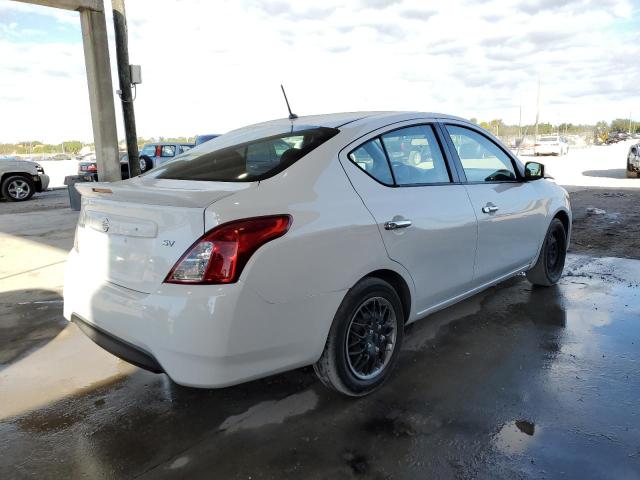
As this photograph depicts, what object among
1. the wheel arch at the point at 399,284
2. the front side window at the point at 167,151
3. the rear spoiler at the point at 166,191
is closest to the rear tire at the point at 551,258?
the wheel arch at the point at 399,284

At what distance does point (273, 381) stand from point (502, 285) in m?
2.93

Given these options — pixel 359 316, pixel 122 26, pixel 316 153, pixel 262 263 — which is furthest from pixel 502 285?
pixel 122 26

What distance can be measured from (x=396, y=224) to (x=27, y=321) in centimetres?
339

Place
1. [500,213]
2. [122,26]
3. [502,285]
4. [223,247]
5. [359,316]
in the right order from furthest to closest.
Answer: [122,26]
[502,285]
[500,213]
[359,316]
[223,247]

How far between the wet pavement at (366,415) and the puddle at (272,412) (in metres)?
0.01

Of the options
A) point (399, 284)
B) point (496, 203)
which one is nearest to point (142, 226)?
point (399, 284)

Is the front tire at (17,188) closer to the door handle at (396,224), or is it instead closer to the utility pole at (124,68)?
the utility pole at (124,68)

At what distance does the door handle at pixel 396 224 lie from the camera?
9.40 feet

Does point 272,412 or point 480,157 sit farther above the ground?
point 480,157

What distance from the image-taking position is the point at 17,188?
14289 mm

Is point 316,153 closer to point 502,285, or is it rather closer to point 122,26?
point 502,285

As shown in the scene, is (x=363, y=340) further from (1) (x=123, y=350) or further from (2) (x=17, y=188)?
(2) (x=17, y=188)

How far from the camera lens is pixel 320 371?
281 cm

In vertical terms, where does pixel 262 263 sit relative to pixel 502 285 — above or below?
above
